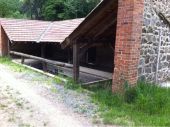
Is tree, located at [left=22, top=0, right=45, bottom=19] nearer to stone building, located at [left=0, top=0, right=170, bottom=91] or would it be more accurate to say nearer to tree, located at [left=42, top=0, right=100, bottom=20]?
tree, located at [left=42, top=0, right=100, bottom=20]

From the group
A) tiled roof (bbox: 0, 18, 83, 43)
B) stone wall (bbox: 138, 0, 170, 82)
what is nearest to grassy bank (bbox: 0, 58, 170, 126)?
stone wall (bbox: 138, 0, 170, 82)

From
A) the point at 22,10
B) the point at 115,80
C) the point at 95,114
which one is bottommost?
the point at 95,114

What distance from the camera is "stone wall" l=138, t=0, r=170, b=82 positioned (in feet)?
27.1

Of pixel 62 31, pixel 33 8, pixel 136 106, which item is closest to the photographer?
pixel 136 106

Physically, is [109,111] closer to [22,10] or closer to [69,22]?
[69,22]

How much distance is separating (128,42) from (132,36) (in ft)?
0.66

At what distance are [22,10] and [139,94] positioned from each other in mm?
39605

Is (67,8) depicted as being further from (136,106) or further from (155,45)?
(136,106)

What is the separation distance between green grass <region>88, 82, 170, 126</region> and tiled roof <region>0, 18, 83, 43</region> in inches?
301

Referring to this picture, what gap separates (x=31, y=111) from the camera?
6754 mm

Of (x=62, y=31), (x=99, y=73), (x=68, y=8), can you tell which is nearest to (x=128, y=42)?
(x=99, y=73)

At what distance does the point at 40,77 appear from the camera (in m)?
11.3

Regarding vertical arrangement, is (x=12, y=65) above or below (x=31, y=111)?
above

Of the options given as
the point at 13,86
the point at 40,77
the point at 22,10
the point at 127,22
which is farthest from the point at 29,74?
the point at 22,10
